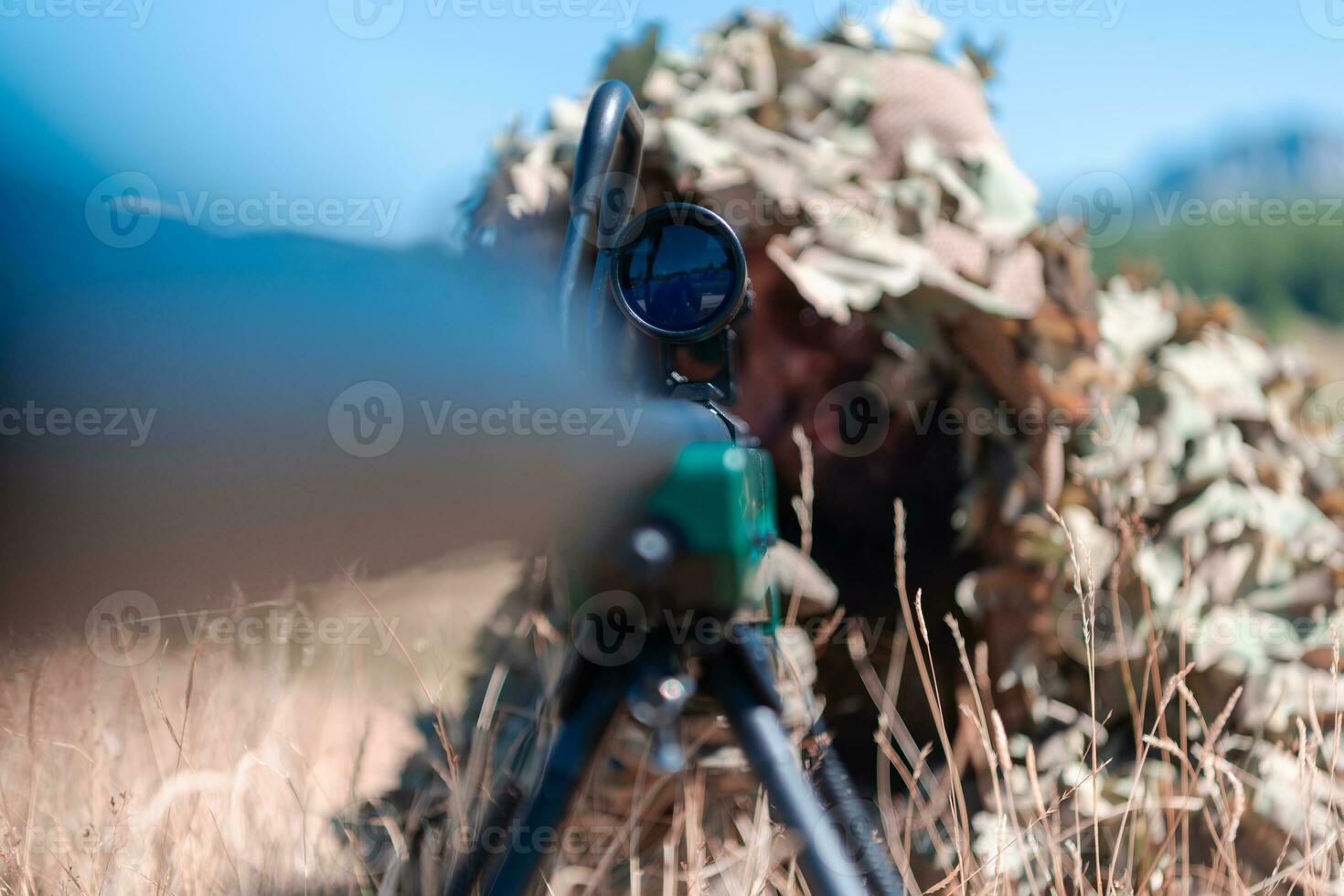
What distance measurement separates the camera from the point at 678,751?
2.69 feet

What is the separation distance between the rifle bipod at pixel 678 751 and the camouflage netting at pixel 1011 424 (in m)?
0.64

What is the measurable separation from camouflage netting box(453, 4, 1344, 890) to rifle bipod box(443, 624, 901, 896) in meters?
0.64

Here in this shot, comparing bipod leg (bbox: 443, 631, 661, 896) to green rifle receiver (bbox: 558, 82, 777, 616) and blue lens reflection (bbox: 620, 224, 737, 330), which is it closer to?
green rifle receiver (bbox: 558, 82, 777, 616)

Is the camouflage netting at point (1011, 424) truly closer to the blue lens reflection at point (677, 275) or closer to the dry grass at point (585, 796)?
the dry grass at point (585, 796)

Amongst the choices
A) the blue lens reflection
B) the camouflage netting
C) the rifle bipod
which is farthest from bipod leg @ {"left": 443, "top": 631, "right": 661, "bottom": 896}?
the camouflage netting

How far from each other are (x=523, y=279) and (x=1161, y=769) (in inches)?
52.8

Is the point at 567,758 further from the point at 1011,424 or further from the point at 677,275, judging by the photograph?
the point at 1011,424

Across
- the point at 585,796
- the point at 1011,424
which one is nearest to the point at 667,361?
the point at 585,796

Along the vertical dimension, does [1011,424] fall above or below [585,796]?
above

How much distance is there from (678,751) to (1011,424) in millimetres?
999

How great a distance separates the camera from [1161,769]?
4.60 ft

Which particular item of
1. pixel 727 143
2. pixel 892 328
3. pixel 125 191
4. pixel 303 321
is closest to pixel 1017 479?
pixel 892 328

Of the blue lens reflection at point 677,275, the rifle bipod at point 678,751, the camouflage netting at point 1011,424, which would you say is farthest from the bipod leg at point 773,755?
the camouflage netting at point 1011,424

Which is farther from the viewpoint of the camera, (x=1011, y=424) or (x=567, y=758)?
(x=1011, y=424)
